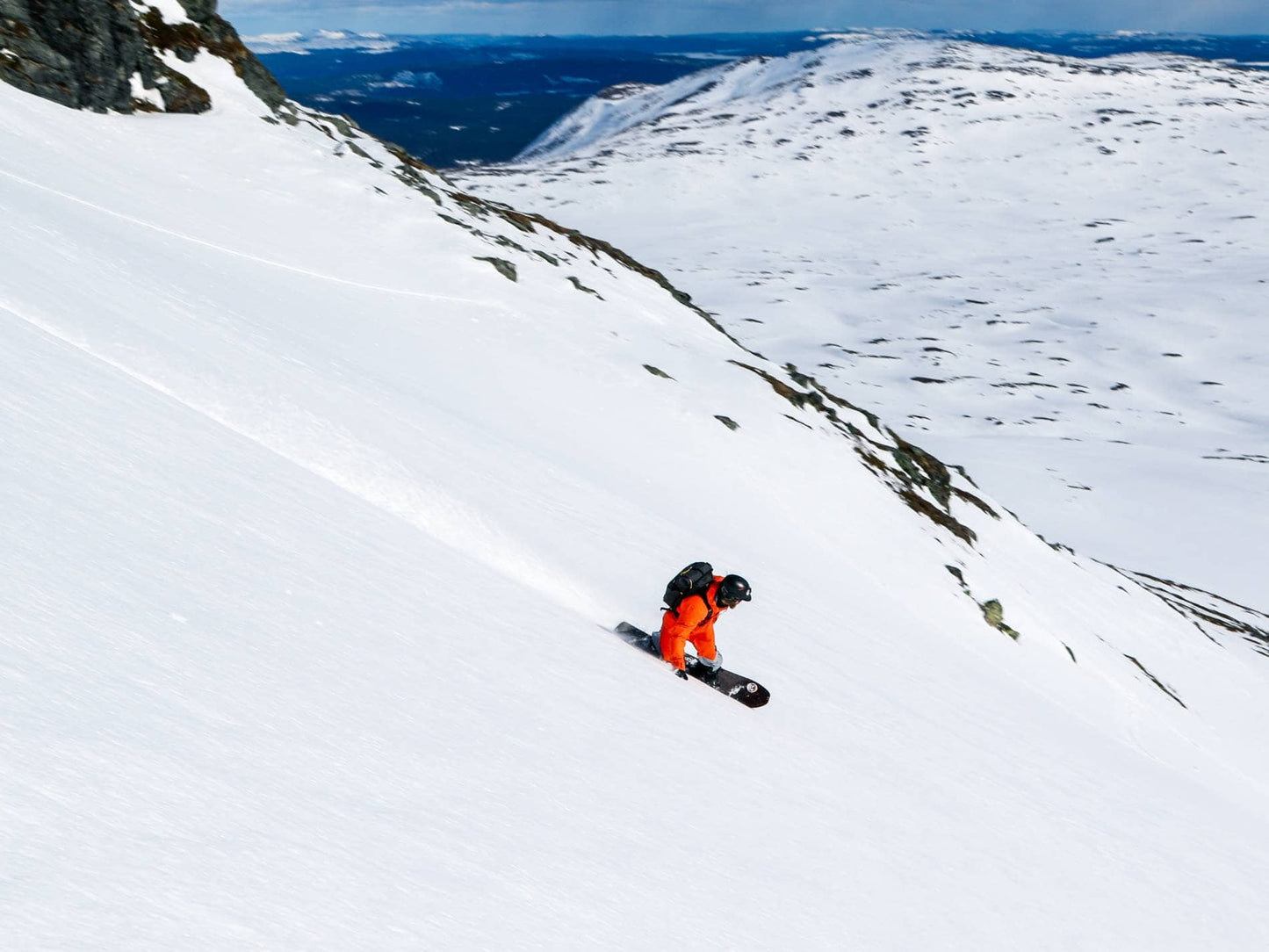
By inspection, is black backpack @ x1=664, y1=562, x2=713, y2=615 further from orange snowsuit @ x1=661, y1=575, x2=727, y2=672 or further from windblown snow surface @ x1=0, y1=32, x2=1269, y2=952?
windblown snow surface @ x1=0, y1=32, x2=1269, y2=952

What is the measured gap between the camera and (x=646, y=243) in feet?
369

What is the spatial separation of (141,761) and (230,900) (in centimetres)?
72

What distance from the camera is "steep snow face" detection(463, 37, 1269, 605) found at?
4475 centimetres

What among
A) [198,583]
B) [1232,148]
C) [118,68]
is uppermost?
[1232,148]

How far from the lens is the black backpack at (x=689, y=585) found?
831 cm

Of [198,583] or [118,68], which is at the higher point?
[118,68]

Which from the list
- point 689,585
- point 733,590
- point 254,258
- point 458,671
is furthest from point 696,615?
point 254,258

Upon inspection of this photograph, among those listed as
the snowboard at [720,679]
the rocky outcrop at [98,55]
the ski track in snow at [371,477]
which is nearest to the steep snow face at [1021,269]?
the snowboard at [720,679]

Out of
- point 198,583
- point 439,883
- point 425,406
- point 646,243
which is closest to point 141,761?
point 439,883

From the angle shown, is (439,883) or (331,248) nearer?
(439,883)

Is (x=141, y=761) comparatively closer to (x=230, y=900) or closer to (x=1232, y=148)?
(x=230, y=900)

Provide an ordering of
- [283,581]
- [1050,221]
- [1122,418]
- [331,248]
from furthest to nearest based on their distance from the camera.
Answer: [1050,221], [1122,418], [331,248], [283,581]

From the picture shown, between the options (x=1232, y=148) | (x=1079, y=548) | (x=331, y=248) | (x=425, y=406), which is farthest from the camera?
(x=1232, y=148)

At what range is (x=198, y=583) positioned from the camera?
5035mm
